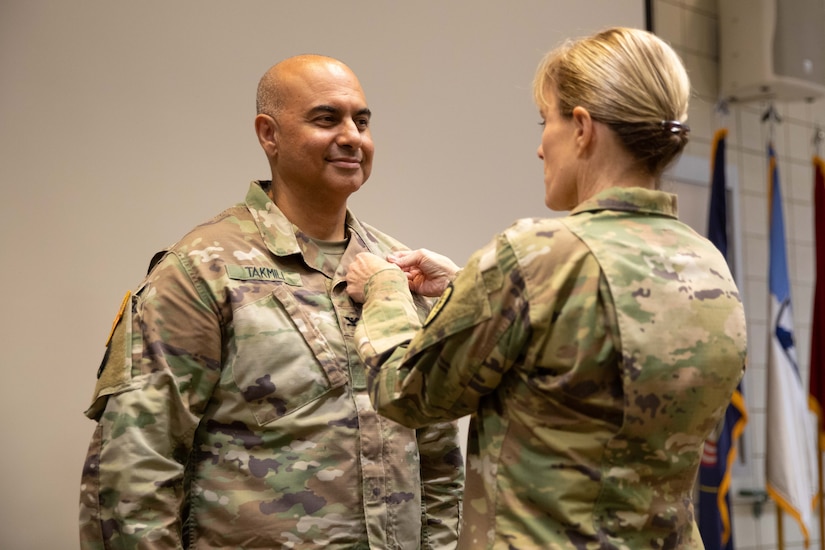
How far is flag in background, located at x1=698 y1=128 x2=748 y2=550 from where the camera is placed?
399 centimetres

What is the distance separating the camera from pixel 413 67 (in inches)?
119

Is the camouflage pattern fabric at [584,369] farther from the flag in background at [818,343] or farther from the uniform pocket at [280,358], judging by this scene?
the flag in background at [818,343]

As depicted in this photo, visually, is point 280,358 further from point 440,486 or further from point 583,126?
point 583,126

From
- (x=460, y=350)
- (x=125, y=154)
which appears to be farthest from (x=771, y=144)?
(x=460, y=350)

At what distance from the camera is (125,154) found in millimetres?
2389

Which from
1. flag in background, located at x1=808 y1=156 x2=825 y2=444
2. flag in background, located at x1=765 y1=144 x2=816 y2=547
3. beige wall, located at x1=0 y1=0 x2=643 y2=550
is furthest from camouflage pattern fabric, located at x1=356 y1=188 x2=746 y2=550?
flag in background, located at x1=808 y1=156 x2=825 y2=444

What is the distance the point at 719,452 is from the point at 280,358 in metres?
2.78

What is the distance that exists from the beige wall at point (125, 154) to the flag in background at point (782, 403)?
73.1 inches

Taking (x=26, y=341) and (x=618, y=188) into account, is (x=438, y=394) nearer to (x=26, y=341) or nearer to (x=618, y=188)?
(x=618, y=188)

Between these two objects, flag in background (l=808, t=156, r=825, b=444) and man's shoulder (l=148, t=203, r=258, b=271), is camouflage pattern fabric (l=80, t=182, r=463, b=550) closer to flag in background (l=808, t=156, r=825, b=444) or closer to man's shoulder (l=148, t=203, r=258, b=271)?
man's shoulder (l=148, t=203, r=258, b=271)

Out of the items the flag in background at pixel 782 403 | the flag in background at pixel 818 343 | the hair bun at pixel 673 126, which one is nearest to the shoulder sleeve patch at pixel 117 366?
the hair bun at pixel 673 126

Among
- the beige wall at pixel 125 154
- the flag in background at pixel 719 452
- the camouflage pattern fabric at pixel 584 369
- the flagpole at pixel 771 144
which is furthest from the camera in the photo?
the flagpole at pixel 771 144

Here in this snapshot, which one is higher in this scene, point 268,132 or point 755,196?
point 268,132

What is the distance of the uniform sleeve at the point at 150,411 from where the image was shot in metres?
1.74
